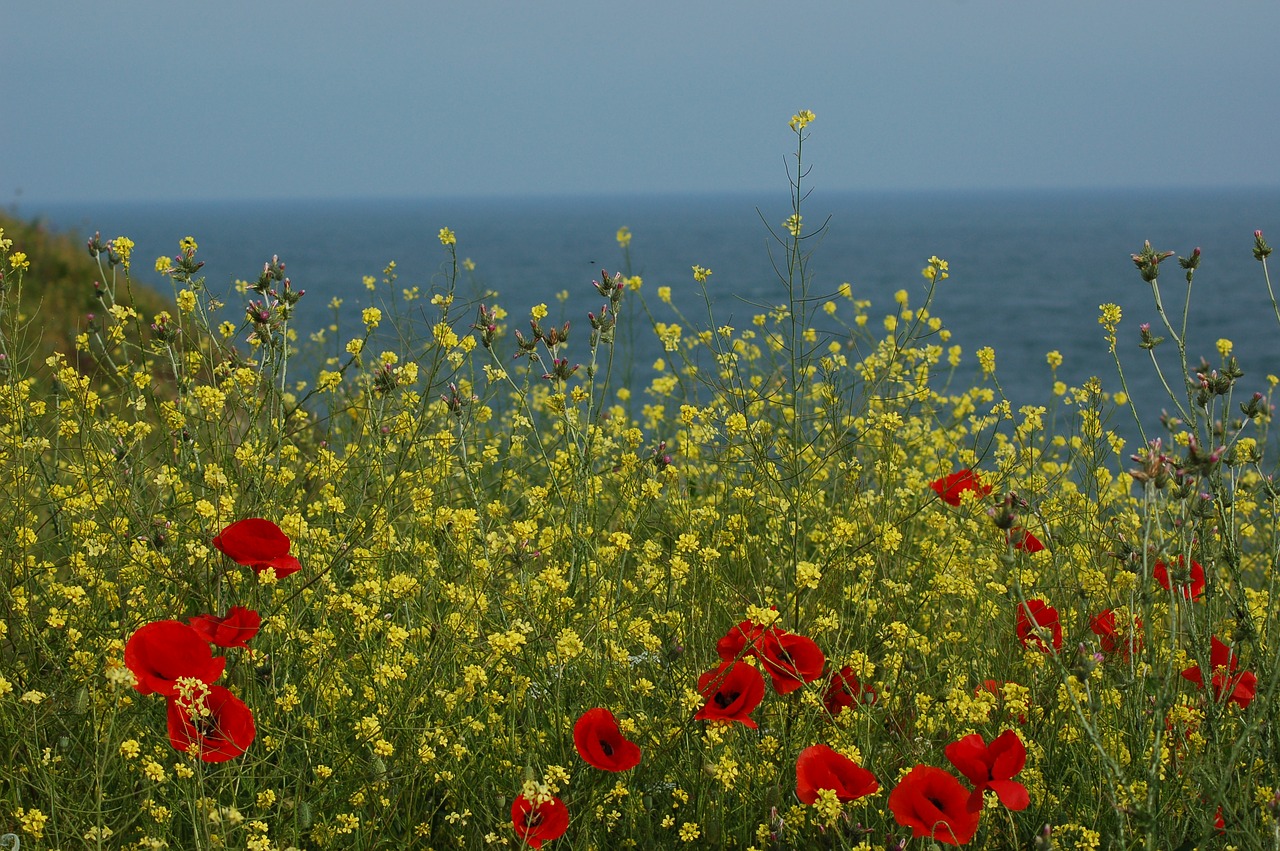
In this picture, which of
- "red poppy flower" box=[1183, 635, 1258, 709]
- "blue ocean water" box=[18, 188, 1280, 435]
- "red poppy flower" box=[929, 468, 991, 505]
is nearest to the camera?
"red poppy flower" box=[1183, 635, 1258, 709]

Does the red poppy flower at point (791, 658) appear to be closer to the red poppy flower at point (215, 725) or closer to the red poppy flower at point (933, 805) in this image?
the red poppy flower at point (933, 805)

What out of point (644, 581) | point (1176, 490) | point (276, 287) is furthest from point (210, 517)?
point (1176, 490)

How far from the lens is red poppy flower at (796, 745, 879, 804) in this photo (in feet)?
6.51

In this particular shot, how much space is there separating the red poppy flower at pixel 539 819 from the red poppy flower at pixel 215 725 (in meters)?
0.50

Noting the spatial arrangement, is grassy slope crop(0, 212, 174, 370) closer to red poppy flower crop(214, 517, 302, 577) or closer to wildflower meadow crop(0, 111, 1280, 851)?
wildflower meadow crop(0, 111, 1280, 851)

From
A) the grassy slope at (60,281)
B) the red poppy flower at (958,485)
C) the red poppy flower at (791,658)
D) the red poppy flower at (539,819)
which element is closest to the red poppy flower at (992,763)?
the red poppy flower at (791,658)

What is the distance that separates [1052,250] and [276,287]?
88802 mm

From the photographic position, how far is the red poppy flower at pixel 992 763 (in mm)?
1951

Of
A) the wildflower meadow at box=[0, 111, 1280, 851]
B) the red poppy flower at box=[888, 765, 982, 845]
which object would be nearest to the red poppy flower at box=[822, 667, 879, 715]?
the wildflower meadow at box=[0, 111, 1280, 851]

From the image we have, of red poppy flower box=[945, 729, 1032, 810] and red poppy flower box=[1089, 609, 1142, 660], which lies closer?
red poppy flower box=[945, 729, 1032, 810]

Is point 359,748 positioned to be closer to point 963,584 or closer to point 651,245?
point 963,584

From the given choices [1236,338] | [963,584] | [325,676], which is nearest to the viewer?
[325,676]

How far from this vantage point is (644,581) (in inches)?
114

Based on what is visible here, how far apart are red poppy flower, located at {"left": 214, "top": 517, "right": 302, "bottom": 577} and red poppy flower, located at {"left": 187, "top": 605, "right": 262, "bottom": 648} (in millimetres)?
101
